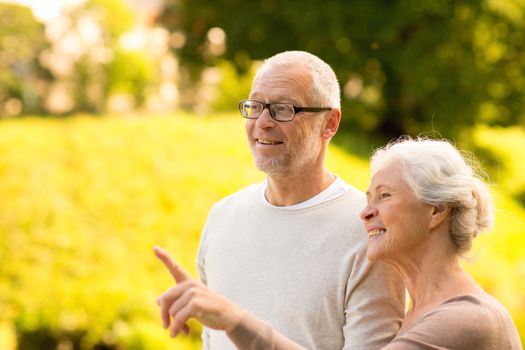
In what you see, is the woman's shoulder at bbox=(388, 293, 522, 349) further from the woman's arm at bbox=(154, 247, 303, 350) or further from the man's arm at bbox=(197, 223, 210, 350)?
the man's arm at bbox=(197, 223, 210, 350)

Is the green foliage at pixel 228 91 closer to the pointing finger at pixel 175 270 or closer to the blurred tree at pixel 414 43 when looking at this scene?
the blurred tree at pixel 414 43

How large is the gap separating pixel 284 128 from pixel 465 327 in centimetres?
76

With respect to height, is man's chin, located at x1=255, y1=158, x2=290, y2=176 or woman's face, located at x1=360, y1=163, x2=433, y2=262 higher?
man's chin, located at x1=255, y1=158, x2=290, y2=176

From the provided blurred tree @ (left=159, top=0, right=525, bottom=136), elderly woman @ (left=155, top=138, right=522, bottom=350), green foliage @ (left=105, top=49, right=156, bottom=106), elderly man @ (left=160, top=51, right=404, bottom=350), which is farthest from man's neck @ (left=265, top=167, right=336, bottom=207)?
green foliage @ (left=105, top=49, right=156, bottom=106)

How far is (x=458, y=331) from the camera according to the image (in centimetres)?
159

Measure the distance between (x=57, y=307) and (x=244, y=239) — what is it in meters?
4.68

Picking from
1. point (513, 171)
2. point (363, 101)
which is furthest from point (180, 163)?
point (513, 171)

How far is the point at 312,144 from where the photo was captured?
211 cm

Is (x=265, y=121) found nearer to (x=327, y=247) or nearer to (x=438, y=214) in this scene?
(x=327, y=247)

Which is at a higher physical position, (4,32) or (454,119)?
(4,32)

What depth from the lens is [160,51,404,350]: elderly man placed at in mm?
1876

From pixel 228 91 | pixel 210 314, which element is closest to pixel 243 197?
pixel 210 314

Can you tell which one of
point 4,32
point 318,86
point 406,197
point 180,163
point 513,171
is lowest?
point 513,171

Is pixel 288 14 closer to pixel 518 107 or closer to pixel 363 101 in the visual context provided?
pixel 363 101
